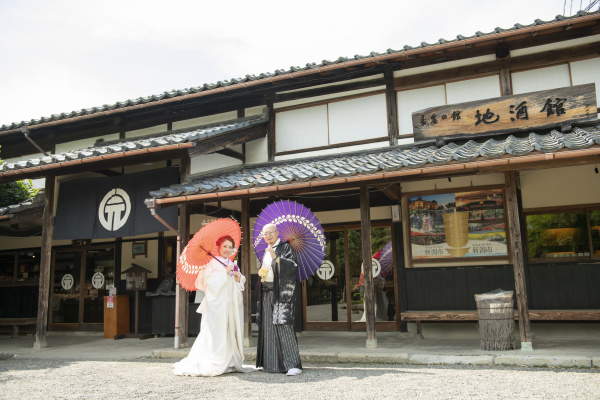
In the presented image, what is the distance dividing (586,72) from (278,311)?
675cm

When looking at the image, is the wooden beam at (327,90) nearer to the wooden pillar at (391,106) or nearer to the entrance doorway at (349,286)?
the wooden pillar at (391,106)

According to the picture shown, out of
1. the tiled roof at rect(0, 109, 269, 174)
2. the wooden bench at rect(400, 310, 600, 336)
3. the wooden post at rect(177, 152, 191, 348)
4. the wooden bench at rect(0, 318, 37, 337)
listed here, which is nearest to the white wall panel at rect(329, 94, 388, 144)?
the tiled roof at rect(0, 109, 269, 174)

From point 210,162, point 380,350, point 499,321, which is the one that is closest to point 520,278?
point 499,321

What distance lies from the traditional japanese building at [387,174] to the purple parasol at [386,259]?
0.04 metres

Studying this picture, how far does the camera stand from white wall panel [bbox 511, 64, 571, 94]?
8.73 metres

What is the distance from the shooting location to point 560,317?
26.3 ft

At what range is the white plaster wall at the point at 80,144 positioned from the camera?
39.7 feet

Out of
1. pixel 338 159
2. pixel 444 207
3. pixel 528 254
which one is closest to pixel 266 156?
pixel 338 159

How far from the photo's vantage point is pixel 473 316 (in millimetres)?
8492

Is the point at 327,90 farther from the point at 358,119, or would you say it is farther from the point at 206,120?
the point at 206,120

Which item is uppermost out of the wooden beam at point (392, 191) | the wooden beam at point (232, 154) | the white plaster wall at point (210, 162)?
the wooden beam at point (232, 154)

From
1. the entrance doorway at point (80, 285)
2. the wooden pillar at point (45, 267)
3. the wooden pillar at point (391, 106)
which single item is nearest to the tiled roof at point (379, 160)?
the wooden pillar at point (391, 106)

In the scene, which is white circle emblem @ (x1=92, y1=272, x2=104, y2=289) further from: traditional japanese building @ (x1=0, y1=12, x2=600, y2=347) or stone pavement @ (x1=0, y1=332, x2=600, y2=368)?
stone pavement @ (x1=0, y1=332, x2=600, y2=368)

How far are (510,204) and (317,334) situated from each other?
5085 millimetres
